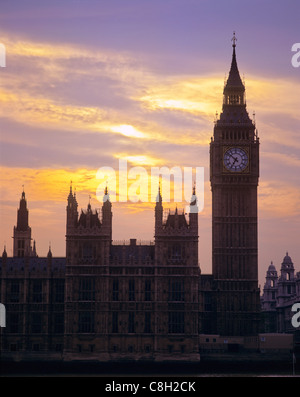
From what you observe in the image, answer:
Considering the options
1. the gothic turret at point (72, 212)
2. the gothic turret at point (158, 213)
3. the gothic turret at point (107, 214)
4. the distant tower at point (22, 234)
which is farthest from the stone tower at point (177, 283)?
the distant tower at point (22, 234)

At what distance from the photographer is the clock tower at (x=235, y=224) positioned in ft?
541

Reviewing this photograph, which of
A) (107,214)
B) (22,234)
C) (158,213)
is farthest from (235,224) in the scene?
(22,234)

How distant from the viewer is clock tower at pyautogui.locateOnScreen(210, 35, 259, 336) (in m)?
165

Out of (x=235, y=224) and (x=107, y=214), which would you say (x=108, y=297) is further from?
(x=235, y=224)

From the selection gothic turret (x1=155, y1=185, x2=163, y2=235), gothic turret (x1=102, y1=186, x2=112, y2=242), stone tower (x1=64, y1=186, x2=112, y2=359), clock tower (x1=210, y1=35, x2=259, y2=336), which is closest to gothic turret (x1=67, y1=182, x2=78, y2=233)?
stone tower (x1=64, y1=186, x2=112, y2=359)

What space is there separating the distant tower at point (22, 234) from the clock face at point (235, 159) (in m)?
35.0

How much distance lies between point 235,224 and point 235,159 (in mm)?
10452

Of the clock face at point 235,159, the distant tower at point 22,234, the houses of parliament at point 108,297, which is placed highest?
the clock face at point 235,159

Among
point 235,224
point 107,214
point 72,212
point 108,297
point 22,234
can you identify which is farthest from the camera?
point 22,234

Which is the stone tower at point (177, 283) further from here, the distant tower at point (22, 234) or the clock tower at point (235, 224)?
the distant tower at point (22, 234)

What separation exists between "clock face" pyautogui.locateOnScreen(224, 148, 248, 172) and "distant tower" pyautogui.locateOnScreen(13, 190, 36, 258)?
115ft

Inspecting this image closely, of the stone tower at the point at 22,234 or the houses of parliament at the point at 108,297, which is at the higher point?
the stone tower at the point at 22,234

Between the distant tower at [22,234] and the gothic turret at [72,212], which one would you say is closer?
the gothic turret at [72,212]

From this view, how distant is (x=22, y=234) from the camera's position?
178m
